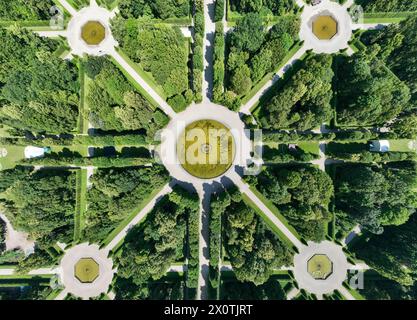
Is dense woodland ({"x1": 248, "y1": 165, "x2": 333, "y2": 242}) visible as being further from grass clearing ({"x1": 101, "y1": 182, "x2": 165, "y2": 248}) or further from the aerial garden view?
grass clearing ({"x1": 101, "y1": 182, "x2": 165, "y2": 248})

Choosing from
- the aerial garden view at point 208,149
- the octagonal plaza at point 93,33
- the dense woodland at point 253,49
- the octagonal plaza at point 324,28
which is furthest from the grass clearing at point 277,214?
the octagonal plaza at point 93,33

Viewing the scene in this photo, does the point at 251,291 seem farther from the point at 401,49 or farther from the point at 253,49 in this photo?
the point at 401,49

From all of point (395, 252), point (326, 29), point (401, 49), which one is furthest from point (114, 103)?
point (395, 252)

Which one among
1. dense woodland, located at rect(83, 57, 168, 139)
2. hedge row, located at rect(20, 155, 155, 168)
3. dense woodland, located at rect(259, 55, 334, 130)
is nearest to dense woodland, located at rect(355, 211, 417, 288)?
dense woodland, located at rect(259, 55, 334, 130)

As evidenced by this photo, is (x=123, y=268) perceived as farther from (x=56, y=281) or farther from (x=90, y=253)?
(x=56, y=281)

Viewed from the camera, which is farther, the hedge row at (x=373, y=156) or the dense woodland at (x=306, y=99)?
the hedge row at (x=373, y=156)

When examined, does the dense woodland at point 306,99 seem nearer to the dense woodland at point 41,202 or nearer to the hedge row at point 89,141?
the hedge row at point 89,141

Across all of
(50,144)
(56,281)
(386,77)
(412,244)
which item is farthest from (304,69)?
(56,281)
